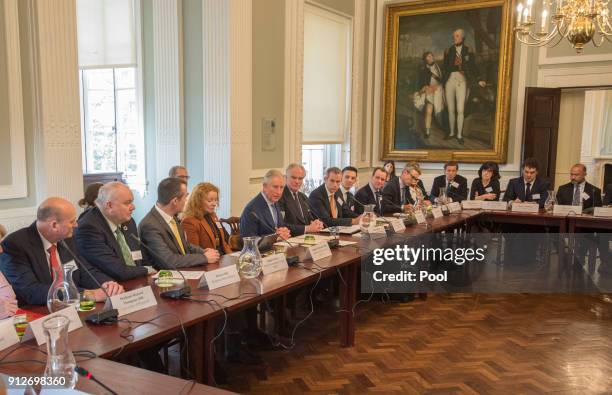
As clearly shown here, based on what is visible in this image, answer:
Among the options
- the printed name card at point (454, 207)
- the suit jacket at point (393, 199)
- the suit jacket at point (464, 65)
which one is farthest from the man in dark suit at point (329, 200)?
the suit jacket at point (464, 65)

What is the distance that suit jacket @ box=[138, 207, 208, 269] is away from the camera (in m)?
3.23

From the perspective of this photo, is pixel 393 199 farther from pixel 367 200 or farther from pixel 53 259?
pixel 53 259

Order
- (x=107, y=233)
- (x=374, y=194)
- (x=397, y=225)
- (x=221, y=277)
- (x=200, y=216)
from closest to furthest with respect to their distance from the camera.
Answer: (x=221, y=277), (x=107, y=233), (x=200, y=216), (x=397, y=225), (x=374, y=194)

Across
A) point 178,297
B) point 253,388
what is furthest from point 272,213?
Answer: point 178,297

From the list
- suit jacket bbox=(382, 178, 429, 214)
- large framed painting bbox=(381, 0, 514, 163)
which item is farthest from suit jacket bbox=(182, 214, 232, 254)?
large framed painting bbox=(381, 0, 514, 163)

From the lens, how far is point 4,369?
1745 mm

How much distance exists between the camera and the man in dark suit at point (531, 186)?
21.5ft

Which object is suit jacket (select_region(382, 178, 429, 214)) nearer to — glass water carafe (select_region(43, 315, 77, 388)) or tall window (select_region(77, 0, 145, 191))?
tall window (select_region(77, 0, 145, 191))

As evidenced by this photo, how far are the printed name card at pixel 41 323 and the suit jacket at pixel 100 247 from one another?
0.74 meters

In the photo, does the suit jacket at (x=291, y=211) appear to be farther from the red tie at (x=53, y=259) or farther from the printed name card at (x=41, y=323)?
the printed name card at (x=41, y=323)

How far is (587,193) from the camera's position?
20.7 feet

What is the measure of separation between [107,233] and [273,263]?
95 cm

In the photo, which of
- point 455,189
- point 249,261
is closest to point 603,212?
point 455,189

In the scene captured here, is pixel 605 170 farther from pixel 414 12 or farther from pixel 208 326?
pixel 208 326
